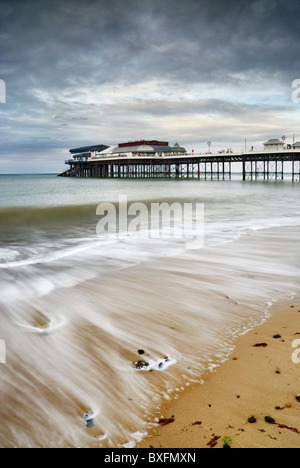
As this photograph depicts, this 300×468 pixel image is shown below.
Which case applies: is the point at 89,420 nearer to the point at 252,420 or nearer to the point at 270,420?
the point at 252,420

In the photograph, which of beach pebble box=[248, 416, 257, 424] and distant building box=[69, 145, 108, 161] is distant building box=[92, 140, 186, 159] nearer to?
distant building box=[69, 145, 108, 161]

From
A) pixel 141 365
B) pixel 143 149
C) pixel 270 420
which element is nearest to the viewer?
pixel 270 420

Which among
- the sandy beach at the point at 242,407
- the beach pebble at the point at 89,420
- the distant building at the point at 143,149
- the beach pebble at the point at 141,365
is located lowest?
the beach pebble at the point at 89,420

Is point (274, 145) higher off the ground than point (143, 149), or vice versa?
point (143, 149)

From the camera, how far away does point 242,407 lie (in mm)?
2391

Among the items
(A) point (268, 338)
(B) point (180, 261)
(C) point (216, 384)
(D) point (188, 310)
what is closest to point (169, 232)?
(B) point (180, 261)

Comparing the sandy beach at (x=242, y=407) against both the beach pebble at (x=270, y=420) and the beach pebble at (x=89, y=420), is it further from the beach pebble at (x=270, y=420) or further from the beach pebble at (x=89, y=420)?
the beach pebble at (x=89, y=420)

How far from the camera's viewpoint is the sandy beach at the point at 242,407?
6.89 feet

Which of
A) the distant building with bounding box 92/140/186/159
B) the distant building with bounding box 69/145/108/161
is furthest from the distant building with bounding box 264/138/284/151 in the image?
the distant building with bounding box 69/145/108/161

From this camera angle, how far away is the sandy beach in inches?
82.7

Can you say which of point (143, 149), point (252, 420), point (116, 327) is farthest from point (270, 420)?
point (143, 149)

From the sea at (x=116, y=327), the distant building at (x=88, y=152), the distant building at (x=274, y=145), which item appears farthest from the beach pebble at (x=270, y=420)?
the distant building at (x=88, y=152)

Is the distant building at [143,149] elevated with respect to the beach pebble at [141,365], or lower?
elevated
